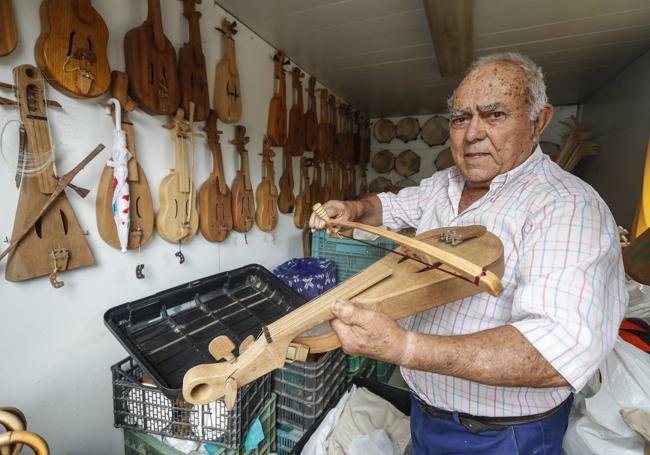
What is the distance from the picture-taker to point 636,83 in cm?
275

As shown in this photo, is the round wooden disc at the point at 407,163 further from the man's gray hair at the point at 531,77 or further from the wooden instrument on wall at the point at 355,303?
the wooden instrument on wall at the point at 355,303

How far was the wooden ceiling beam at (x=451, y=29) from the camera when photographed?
166 centimetres

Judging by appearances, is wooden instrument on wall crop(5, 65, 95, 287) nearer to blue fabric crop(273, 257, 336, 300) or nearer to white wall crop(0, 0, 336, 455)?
white wall crop(0, 0, 336, 455)

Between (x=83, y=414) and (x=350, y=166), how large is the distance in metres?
3.79

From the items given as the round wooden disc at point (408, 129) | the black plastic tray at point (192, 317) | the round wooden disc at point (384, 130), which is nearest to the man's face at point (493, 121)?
the black plastic tray at point (192, 317)

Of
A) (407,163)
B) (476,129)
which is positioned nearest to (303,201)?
(476,129)

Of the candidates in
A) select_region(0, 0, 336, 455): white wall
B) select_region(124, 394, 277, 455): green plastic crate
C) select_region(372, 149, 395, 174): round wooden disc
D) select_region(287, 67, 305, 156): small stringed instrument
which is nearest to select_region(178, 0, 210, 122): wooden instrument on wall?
select_region(0, 0, 336, 455): white wall

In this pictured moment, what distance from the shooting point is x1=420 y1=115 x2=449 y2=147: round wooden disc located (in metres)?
4.68

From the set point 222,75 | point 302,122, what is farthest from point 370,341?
point 302,122

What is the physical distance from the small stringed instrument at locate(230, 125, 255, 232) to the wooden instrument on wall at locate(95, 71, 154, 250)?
65 cm

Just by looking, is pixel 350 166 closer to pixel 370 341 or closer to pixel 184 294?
pixel 184 294

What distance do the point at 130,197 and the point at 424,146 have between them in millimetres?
4444

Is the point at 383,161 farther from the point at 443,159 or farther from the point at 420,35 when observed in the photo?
the point at 420,35

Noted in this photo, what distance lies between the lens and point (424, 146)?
495 centimetres
